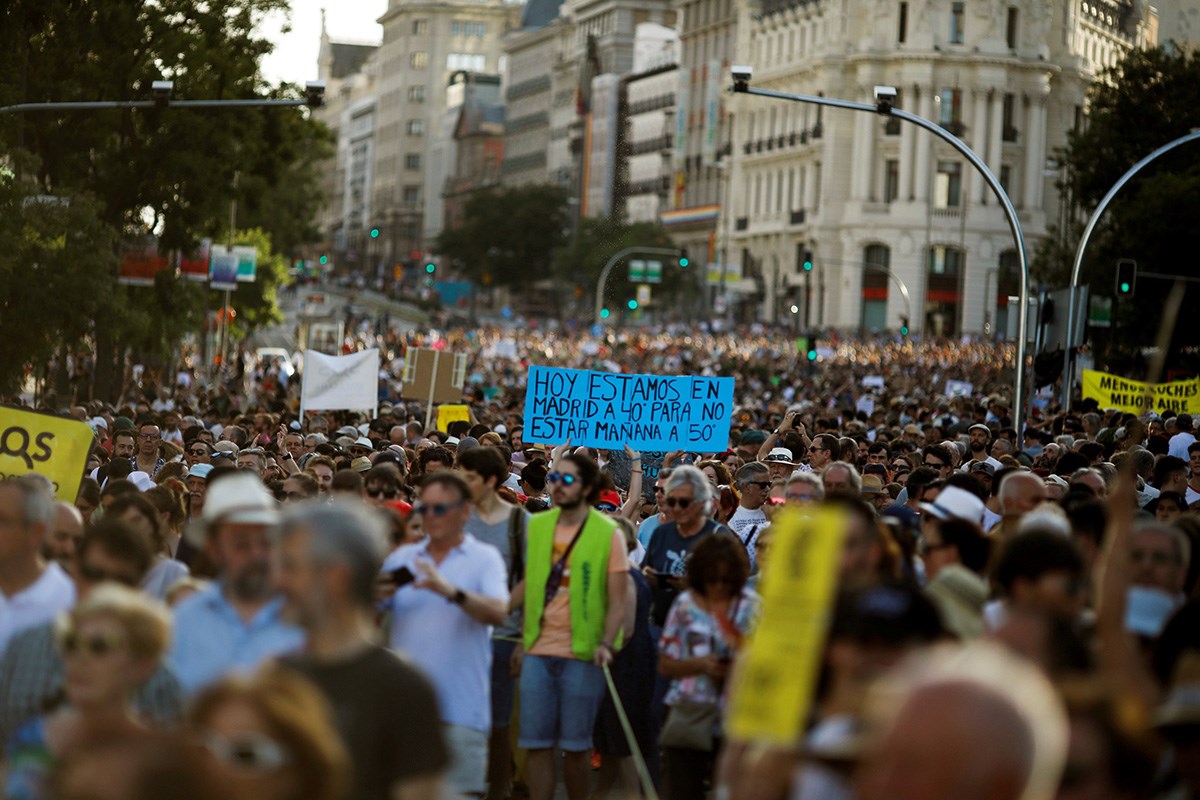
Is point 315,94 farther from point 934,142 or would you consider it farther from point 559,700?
point 934,142

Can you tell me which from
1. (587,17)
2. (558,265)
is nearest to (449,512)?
(558,265)

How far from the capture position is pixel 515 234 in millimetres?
145750

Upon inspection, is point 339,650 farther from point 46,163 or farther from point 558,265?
point 558,265

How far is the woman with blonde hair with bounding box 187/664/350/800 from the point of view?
201 inches

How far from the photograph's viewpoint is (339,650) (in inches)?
235

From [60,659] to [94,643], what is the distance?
0.98 m

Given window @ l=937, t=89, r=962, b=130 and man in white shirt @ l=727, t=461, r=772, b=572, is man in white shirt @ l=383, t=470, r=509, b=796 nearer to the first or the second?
man in white shirt @ l=727, t=461, r=772, b=572

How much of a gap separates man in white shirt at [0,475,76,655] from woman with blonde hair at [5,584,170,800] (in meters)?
1.30

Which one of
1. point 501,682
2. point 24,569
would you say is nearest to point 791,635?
point 24,569

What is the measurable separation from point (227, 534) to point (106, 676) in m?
1.43

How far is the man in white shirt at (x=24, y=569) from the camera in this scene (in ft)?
24.0

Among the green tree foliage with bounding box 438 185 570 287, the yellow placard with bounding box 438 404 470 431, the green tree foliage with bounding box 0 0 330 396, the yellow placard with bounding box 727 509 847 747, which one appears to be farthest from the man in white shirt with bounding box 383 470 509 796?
the green tree foliage with bounding box 438 185 570 287

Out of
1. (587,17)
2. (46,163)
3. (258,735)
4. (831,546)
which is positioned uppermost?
(587,17)

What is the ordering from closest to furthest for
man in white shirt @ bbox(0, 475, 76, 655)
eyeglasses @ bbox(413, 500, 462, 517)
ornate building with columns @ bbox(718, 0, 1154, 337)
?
man in white shirt @ bbox(0, 475, 76, 655)
eyeglasses @ bbox(413, 500, 462, 517)
ornate building with columns @ bbox(718, 0, 1154, 337)
